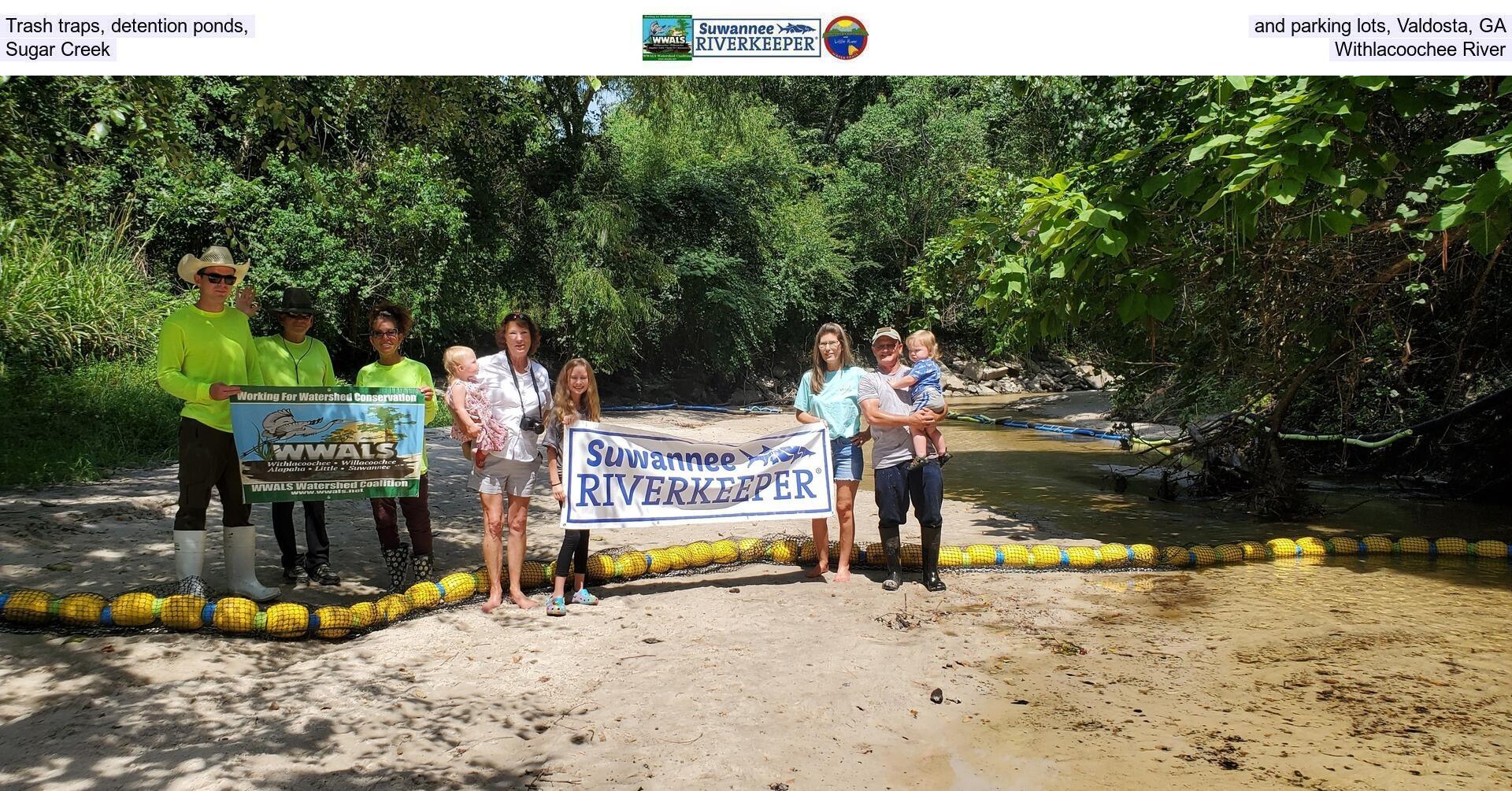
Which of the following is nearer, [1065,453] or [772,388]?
[1065,453]

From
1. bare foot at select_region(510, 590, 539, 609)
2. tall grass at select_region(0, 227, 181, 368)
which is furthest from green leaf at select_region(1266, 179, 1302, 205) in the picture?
tall grass at select_region(0, 227, 181, 368)

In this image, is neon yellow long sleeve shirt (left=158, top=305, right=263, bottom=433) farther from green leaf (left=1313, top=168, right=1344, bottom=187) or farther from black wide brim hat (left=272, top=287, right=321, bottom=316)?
green leaf (left=1313, top=168, right=1344, bottom=187)

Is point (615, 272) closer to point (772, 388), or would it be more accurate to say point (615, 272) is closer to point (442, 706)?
point (772, 388)

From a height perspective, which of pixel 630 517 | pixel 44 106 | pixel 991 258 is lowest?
pixel 630 517

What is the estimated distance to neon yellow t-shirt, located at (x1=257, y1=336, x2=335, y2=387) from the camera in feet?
22.6

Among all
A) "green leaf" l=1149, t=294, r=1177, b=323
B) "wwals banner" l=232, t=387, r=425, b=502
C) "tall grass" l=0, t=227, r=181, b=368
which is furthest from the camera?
"tall grass" l=0, t=227, r=181, b=368

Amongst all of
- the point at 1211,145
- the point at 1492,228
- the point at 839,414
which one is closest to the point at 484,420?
the point at 839,414

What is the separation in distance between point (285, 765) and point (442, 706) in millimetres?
912

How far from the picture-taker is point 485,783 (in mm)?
4254

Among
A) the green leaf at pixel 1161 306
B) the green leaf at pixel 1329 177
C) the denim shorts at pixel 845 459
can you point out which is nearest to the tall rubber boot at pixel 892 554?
the denim shorts at pixel 845 459

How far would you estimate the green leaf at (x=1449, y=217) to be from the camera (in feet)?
20.4
